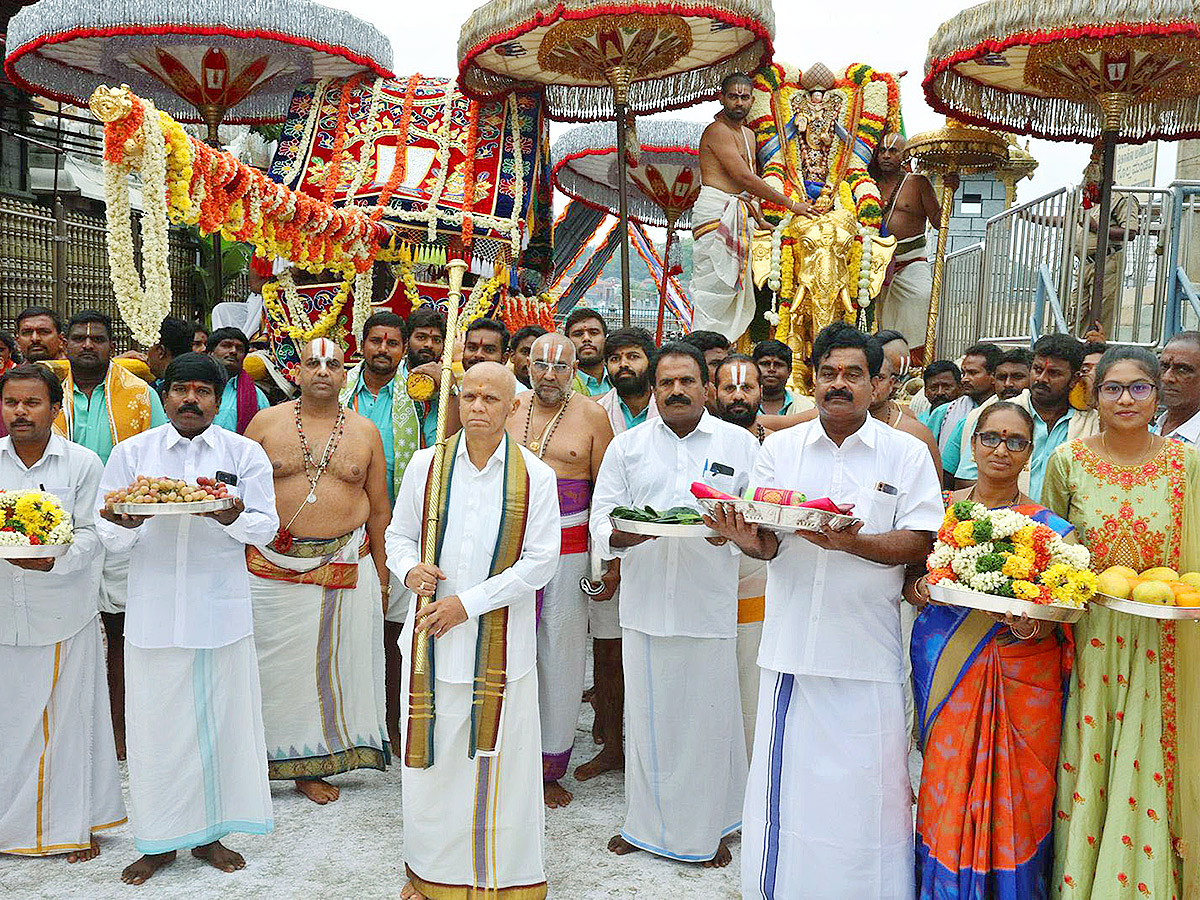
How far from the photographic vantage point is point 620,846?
14.1ft

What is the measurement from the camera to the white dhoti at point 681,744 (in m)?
4.21

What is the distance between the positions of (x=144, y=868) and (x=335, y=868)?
668 millimetres

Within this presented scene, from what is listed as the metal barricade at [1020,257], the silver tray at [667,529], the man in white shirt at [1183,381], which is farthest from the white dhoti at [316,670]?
the metal barricade at [1020,257]

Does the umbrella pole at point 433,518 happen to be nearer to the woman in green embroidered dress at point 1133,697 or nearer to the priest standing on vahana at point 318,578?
the priest standing on vahana at point 318,578

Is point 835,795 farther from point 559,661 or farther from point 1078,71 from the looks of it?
point 1078,71

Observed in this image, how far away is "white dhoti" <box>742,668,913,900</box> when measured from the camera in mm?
3492

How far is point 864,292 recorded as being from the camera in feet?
25.6

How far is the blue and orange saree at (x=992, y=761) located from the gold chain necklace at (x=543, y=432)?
2045mm

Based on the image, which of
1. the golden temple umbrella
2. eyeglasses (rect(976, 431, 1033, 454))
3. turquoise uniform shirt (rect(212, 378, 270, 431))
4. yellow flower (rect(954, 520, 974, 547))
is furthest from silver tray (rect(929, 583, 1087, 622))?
the golden temple umbrella

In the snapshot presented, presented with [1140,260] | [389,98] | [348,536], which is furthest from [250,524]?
[1140,260]

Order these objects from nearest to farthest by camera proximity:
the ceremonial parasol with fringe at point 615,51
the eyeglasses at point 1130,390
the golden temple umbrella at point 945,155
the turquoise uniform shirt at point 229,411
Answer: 1. the eyeglasses at point 1130,390
2. the turquoise uniform shirt at point 229,411
3. the ceremonial parasol with fringe at point 615,51
4. the golden temple umbrella at point 945,155

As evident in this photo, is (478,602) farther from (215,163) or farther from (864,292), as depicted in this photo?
(864,292)

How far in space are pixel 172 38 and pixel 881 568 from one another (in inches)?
Answer: 290

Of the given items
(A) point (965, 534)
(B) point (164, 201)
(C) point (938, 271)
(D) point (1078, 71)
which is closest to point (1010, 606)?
(A) point (965, 534)
